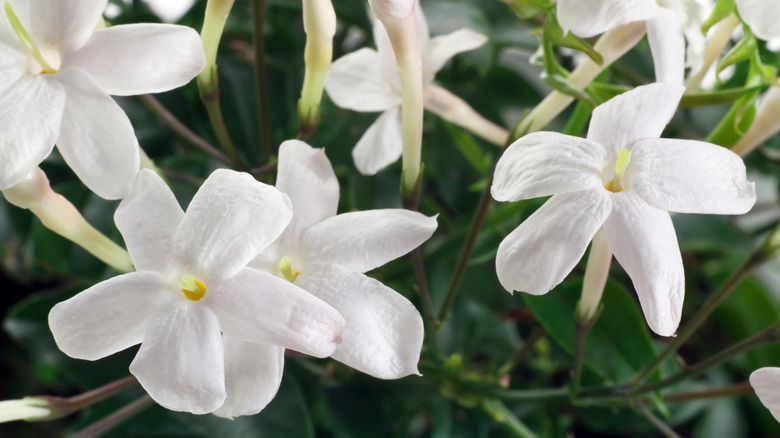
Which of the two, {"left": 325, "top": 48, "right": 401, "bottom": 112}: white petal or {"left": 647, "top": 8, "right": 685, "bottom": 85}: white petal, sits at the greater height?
{"left": 647, "top": 8, "right": 685, "bottom": 85}: white petal

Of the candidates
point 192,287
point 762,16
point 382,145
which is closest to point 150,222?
point 192,287

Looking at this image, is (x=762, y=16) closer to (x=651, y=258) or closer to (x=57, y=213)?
(x=651, y=258)

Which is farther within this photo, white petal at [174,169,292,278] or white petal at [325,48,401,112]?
white petal at [325,48,401,112]

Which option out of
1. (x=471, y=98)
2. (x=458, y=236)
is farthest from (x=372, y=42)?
(x=458, y=236)

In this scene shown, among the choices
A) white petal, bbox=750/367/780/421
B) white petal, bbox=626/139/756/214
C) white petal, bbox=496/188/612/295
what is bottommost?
white petal, bbox=750/367/780/421

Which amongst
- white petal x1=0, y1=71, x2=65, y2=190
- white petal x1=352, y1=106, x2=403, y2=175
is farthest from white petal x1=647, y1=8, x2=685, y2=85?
white petal x1=0, y1=71, x2=65, y2=190

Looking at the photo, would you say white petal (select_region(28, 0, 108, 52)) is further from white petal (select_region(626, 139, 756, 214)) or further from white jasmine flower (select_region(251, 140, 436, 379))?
white petal (select_region(626, 139, 756, 214))
